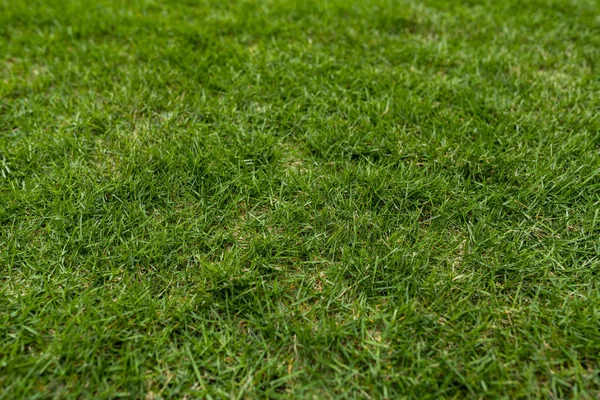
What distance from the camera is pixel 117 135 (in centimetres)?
229

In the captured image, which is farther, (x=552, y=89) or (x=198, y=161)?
(x=552, y=89)

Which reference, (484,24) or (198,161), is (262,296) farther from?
(484,24)

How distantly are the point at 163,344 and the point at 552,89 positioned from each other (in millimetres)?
2557

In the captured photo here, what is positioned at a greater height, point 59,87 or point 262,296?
point 59,87

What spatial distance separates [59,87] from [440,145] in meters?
2.27

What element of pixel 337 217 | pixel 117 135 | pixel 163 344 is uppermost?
pixel 117 135

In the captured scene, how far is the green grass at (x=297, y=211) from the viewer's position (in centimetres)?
150

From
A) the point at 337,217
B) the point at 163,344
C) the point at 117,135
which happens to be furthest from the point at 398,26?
the point at 163,344

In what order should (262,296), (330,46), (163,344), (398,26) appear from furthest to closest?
(398,26), (330,46), (262,296), (163,344)

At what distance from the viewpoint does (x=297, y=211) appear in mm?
1939

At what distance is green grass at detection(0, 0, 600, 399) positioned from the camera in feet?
4.92

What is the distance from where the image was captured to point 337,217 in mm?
1935

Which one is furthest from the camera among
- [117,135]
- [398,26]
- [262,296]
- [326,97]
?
[398,26]

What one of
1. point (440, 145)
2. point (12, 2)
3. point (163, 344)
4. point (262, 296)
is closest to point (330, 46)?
point (440, 145)
